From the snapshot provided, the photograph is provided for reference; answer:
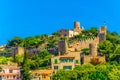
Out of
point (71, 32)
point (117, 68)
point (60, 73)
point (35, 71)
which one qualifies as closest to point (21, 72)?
point (35, 71)

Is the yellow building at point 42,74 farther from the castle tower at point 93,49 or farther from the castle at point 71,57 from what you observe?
the castle tower at point 93,49

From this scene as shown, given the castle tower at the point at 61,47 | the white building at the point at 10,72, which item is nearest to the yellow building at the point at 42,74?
the white building at the point at 10,72

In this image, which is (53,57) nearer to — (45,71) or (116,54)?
(45,71)

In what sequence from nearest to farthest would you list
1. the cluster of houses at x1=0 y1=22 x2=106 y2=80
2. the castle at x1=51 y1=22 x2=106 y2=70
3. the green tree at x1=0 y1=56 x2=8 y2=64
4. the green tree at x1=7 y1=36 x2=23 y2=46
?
1. the cluster of houses at x1=0 y1=22 x2=106 y2=80
2. the castle at x1=51 y1=22 x2=106 y2=70
3. the green tree at x1=0 y1=56 x2=8 y2=64
4. the green tree at x1=7 y1=36 x2=23 y2=46

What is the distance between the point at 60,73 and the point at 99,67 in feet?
15.5

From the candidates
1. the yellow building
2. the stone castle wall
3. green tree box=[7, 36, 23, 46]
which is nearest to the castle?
the stone castle wall

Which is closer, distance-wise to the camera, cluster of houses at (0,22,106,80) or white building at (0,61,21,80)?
cluster of houses at (0,22,106,80)

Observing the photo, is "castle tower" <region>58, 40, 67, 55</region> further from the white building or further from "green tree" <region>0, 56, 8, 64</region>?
"green tree" <region>0, 56, 8, 64</region>

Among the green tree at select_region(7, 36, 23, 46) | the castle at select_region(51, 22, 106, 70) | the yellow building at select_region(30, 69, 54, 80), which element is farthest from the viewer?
the green tree at select_region(7, 36, 23, 46)

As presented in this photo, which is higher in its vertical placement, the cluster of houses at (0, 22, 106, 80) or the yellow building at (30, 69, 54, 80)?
the cluster of houses at (0, 22, 106, 80)

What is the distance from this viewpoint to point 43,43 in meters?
96.2

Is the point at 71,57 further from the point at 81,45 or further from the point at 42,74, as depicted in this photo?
the point at 81,45

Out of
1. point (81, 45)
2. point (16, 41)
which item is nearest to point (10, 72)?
point (81, 45)

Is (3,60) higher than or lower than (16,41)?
lower
